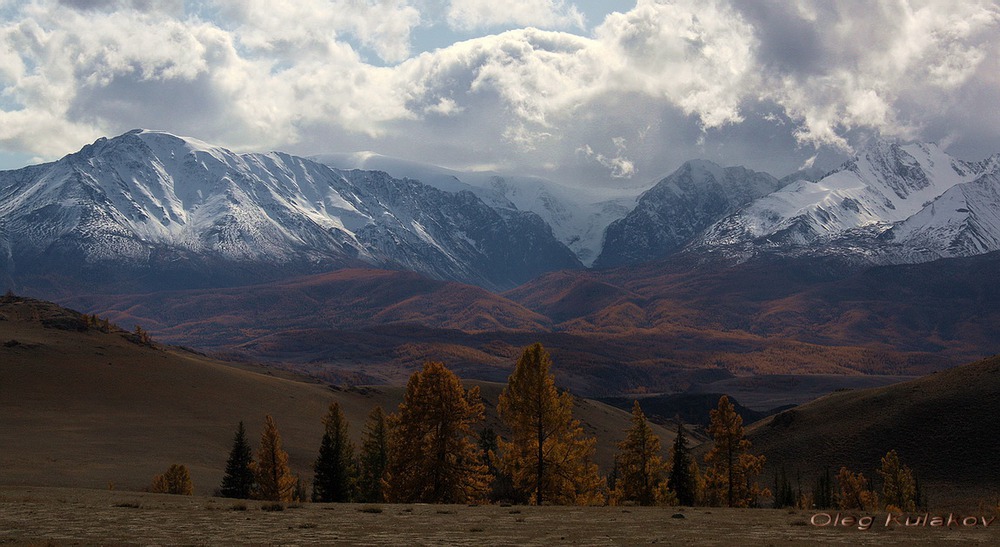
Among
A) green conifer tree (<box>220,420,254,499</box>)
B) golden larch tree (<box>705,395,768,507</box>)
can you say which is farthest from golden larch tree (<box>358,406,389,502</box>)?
golden larch tree (<box>705,395,768,507</box>)

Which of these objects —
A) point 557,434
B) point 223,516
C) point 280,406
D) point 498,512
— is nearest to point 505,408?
point 557,434

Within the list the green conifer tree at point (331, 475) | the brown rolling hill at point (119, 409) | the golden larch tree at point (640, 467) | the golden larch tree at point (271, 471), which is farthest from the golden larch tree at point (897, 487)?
the brown rolling hill at point (119, 409)

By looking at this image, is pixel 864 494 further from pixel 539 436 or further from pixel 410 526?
pixel 410 526

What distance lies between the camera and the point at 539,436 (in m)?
62.8

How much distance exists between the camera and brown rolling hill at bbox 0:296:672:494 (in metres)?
99.7

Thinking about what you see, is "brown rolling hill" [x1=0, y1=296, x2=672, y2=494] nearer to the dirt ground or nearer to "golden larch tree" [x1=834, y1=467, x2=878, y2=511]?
the dirt ground

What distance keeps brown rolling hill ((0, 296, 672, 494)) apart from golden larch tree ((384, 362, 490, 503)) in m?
35.7

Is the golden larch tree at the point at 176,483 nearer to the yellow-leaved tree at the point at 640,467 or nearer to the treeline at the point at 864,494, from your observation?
the yellow-leaved tree at the point at 640,467

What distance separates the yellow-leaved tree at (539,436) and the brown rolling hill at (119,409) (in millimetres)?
42617

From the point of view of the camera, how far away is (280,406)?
172500 millimetres

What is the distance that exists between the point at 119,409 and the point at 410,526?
4681 inches

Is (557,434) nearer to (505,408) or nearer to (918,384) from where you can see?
(505,408)

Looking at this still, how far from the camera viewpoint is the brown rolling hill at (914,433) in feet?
372

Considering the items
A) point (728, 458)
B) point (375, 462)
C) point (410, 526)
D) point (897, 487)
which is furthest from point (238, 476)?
point (897, 487)
